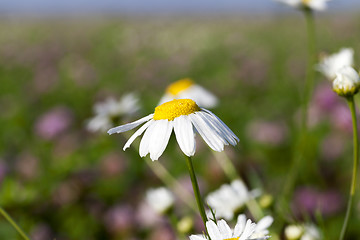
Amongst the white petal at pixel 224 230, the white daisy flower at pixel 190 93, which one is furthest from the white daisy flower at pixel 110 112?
the white petal at pixel 224 230

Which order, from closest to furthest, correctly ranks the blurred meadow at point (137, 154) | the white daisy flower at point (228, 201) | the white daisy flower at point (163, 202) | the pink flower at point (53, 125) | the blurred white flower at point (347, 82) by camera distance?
1. the blurred white flower at point (347, 82)
2. the white daisy flower at point (228, 201)
3. the white daisy flower at point (163, 202)
4. the blurred meadow at point (137, 154)
5. the pink flower at point (53, 125)

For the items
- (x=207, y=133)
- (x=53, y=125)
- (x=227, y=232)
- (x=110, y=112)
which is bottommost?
(x=227, y=232)

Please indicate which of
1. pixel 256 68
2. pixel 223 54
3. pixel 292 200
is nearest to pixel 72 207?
pixel 292 200

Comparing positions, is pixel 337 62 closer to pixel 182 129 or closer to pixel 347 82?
pixel 347 82

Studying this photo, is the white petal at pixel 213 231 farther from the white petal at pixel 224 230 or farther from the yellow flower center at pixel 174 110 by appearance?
the yellow flower center at pixel 174 110

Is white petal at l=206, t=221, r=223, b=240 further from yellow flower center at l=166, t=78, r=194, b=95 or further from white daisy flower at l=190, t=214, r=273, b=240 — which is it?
yellow flower center at l=166, t=78, r=194, b=95

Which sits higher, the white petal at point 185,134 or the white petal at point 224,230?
the white petal at point 185,134

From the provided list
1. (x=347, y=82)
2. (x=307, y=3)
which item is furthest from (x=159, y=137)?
(x=307, y=3)
